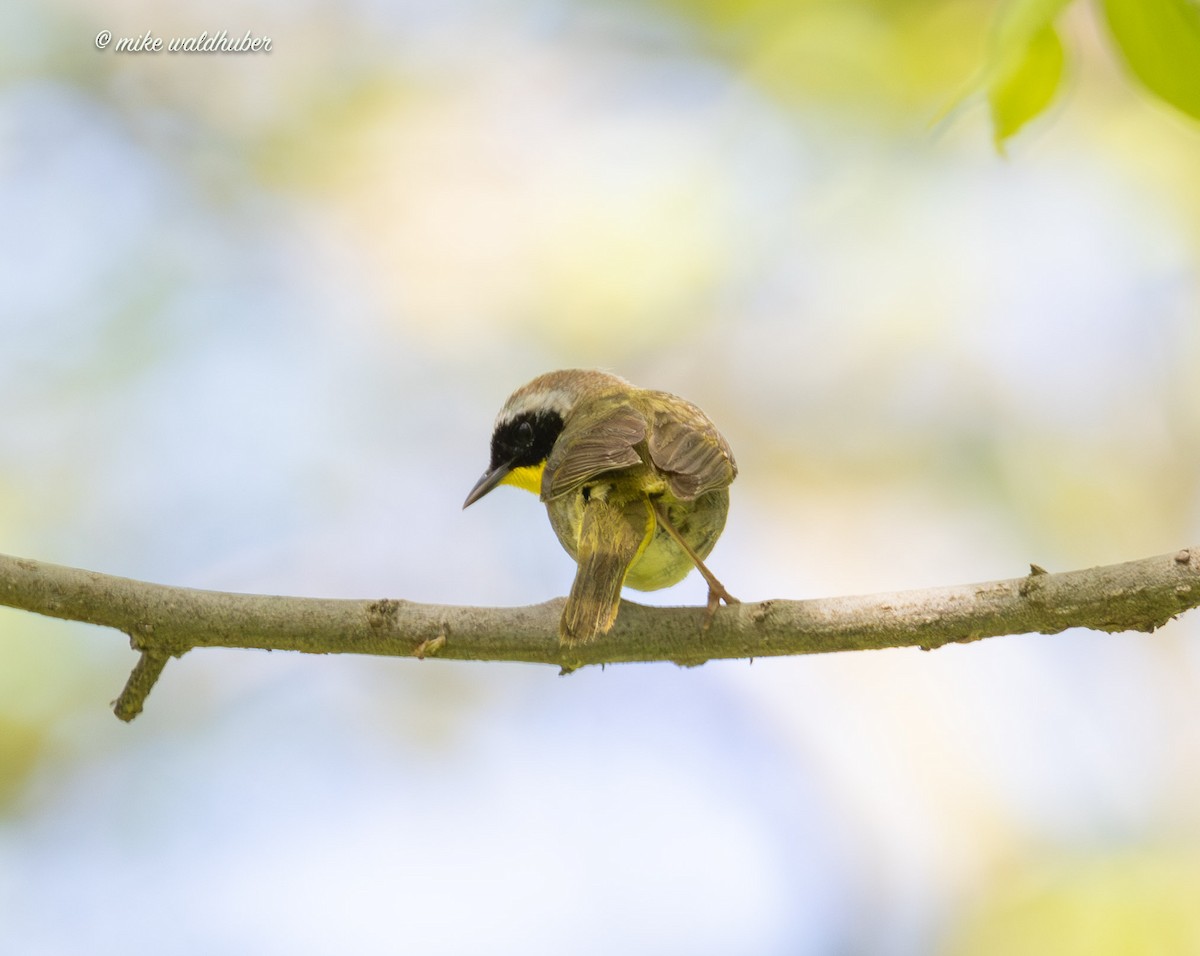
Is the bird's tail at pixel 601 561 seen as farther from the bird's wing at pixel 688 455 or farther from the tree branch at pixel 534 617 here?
the bird's wing at pixel 688 455

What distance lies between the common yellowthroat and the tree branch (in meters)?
0.17

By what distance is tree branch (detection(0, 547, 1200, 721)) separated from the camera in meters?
3.02

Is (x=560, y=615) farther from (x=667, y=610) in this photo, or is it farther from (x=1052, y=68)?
(x=1052, y=68)

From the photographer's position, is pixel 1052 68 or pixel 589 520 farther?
pixel 589 520

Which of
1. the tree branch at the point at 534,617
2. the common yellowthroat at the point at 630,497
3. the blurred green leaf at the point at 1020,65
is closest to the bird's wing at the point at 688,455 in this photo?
the common yellowthroat at the point at 630,497

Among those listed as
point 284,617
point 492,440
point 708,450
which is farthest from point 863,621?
point 492,440

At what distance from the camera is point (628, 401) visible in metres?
4.94

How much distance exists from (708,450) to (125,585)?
197 cm

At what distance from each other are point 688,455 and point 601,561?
554 millimetres

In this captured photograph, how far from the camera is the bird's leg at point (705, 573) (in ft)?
11.6

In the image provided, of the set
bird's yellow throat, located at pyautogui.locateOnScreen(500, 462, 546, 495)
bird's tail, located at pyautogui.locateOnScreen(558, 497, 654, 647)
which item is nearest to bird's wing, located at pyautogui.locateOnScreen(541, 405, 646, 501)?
bird's tail, located at pyautogui.locateOnScreen(558, 497, 654, 647)

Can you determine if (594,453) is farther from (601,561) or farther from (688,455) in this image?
(601,561)

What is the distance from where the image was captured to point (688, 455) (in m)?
4.13

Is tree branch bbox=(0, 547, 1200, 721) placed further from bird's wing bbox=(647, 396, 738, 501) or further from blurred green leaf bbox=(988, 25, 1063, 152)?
blurred green leaf bbox=(988, 25, 1063, 152)
